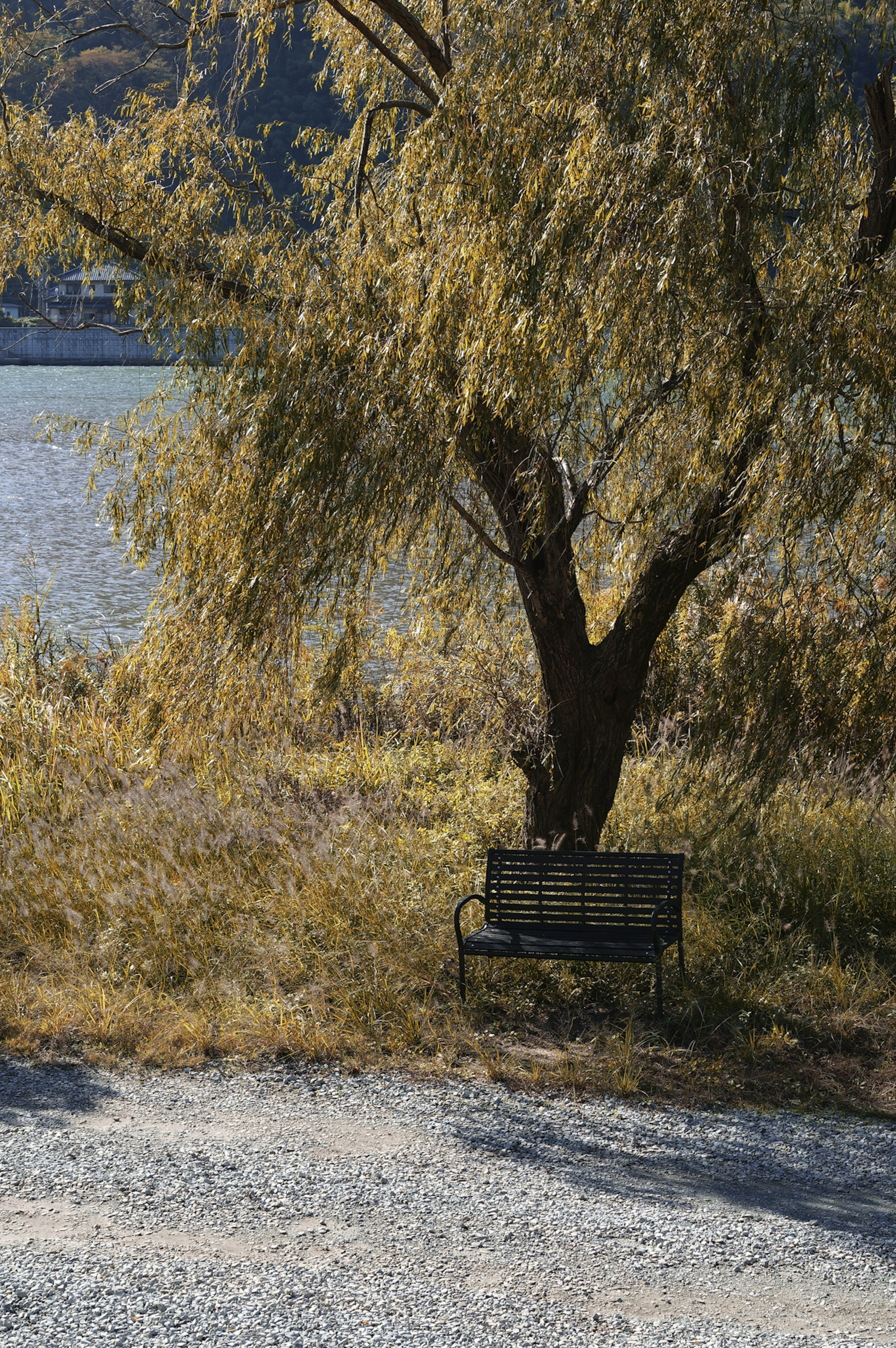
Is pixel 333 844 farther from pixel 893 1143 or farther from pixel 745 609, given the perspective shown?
pixel 893 1143

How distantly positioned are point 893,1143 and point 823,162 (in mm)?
4229

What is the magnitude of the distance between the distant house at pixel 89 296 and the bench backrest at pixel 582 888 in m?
3.81

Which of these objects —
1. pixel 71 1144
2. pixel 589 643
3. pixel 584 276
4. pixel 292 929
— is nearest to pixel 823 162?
pixel 584 276

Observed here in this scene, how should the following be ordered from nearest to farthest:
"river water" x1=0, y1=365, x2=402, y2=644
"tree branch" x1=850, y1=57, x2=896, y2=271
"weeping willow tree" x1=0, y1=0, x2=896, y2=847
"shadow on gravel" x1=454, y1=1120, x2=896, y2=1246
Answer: "shadow on gravel" x1=454, y1=1120, x2=896, y2=1246 → "weeping willow tree" x1=0, y1=0, x2=896, y2=847 → "tree branch" x1=850, y1=57, x2=896, y2=271 → "river water" x1=0, y1=365, x2=402, y2=644

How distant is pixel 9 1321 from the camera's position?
11.1 feet

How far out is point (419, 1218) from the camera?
4016 millimetres

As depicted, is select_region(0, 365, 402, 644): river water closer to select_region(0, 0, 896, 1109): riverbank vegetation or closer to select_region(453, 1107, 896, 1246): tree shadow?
select_region(0, 0, 896, 1109): riverbank vegetation

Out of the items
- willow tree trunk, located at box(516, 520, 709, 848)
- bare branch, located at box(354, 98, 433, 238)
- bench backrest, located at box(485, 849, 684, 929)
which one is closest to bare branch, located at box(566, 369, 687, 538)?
willow tree trunk, located at box(516, 520, 709, 848)

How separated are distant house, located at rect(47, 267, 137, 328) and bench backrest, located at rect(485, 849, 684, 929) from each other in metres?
3.81

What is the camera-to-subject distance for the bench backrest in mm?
5953

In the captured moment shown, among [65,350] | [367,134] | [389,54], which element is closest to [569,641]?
[367,134]

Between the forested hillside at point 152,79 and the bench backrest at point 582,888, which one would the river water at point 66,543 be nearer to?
the forested hillside at point 152,79

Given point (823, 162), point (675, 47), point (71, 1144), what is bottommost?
point (71, 1144)

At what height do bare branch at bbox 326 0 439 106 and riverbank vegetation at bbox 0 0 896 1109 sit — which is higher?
bare branch at bbox 326 0 439 106
